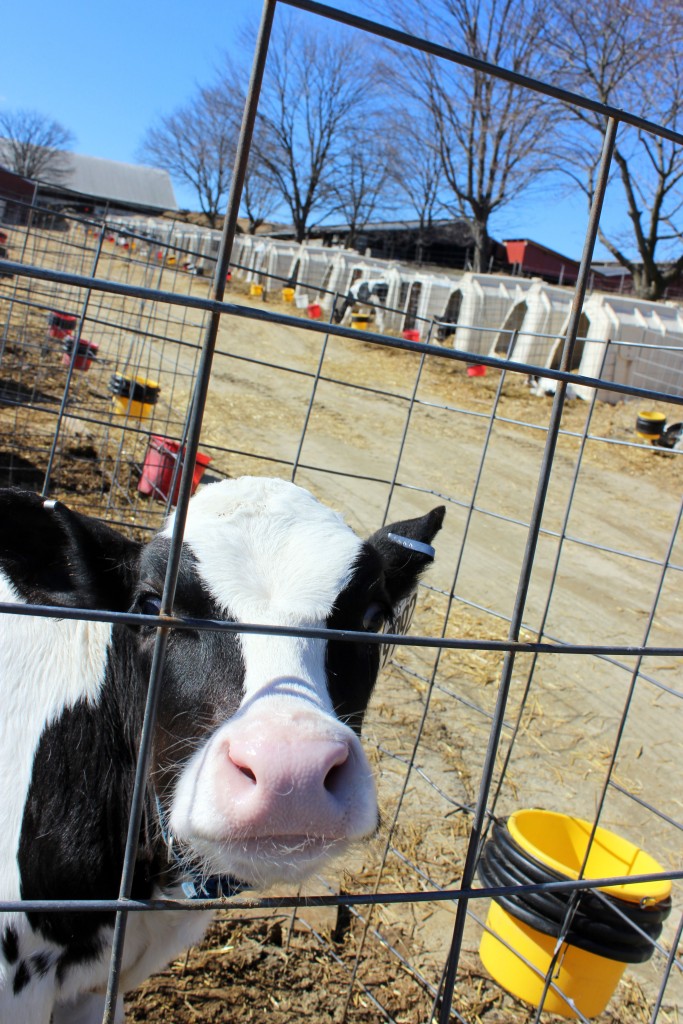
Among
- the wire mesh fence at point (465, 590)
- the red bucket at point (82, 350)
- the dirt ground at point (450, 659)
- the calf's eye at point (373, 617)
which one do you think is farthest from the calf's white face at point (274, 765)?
the red bucket at point (82, 350)

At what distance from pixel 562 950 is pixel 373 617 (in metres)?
1.23

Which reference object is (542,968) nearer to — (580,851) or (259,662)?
(580,851)

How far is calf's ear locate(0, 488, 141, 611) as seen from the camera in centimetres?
183

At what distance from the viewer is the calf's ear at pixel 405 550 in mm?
2416

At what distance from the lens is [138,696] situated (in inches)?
Answer: 80.7

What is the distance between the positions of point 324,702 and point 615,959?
4.94ft

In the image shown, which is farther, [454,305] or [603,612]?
[454,305]

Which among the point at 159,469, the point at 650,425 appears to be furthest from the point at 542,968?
the point at 650,425

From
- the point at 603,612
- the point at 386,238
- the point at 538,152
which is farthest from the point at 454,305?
the point at 386,238

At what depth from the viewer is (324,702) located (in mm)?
1486

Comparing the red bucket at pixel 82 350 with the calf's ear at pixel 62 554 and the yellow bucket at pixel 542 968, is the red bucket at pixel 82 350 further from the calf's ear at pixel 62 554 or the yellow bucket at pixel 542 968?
the yellow bucket at pixel 542 968

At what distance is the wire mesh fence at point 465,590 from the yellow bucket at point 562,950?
0.4 inches

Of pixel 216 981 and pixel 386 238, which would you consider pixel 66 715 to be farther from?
pixel 386 238

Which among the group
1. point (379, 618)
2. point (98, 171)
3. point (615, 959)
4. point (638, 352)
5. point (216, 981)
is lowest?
point (216, 981)
